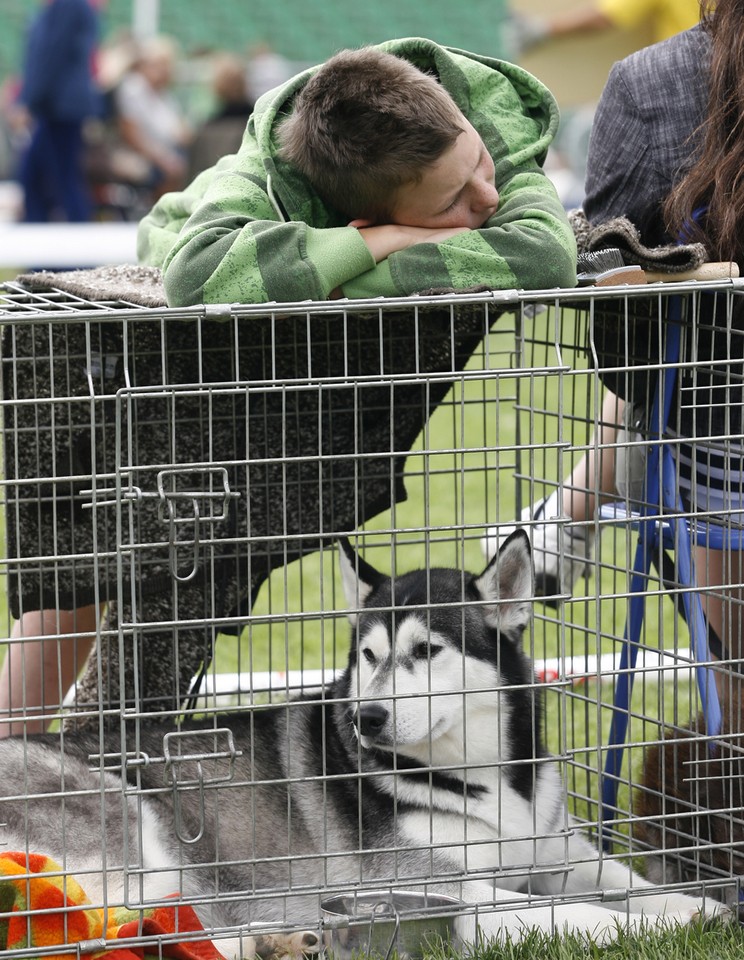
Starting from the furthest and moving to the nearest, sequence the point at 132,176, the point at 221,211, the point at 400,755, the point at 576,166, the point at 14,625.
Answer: the point at 576,166 < the point at 132,176 < the point at 14,625 < the point at 400,755 < the point at 221,211

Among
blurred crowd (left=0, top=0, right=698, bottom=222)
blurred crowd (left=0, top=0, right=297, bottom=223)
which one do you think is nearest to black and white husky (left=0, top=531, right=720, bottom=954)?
blurred crowd (left=0, top=0, right=698, bottom=222)

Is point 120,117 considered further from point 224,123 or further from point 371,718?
point 371,718

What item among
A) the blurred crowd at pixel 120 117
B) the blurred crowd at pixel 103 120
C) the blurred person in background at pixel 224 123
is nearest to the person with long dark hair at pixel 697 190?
the blurred crowd at pixel 120 117

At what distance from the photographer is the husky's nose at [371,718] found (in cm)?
257

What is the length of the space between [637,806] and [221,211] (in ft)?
5.44

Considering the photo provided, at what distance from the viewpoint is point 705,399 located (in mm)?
2836

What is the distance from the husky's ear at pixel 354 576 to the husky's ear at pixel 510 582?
10.3 inches

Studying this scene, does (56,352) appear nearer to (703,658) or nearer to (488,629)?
(488,629)

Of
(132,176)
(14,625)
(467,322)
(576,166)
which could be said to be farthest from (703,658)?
(576,166)

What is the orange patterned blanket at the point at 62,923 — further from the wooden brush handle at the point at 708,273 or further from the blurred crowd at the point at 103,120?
the blurred crowd at the point at 103,120

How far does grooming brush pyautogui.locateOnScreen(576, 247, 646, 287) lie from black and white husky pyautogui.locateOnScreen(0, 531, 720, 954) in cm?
55

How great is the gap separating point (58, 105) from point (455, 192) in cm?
971

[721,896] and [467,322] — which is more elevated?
[467,322]

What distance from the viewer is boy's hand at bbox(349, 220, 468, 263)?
2.59 meters
